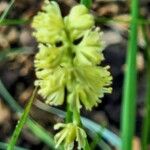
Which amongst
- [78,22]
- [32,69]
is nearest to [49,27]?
[78,22]

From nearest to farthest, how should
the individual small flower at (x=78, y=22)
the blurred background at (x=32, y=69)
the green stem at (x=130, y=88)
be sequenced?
the individual small flower at (x=78, y=22) < the green stem at (x=130, y=88) < the blurred background at (x=32, y=69)

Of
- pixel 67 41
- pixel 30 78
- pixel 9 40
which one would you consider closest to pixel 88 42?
pixel 67 41

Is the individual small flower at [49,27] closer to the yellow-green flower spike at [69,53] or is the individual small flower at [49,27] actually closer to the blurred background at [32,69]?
the yellow-green flower spike at [69,53]

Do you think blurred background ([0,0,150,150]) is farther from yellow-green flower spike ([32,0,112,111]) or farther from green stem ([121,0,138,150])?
yellow-green flower spike ([32,0,112,111])

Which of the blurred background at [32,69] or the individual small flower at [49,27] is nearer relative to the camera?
the individual small flower at [49,27]

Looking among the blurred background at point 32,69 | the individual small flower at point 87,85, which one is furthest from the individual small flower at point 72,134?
the blurred background at point 32,69

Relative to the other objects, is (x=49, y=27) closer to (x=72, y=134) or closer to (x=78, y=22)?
(x=78, y=22)

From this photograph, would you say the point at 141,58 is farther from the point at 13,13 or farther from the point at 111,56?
the point at 13,13
